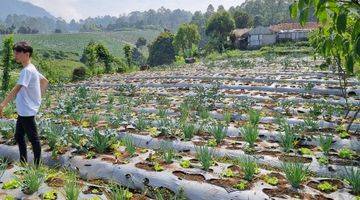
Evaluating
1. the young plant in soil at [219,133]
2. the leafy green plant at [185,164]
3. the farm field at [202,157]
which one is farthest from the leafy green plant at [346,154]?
the leafy green plant at [185,164]

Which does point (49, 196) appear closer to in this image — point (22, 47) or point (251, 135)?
point (22, 47)

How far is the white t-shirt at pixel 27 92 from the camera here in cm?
509

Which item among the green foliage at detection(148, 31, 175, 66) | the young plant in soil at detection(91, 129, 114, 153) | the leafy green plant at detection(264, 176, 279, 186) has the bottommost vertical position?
the green foliage at detection(148, 31, 175, 66)

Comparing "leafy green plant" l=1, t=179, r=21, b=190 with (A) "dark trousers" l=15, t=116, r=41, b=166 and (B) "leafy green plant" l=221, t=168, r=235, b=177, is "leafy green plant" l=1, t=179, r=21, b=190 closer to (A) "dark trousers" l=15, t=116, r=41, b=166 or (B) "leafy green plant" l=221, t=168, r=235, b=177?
(A) "dark trousers" l=15, t=116, r=41, b=166

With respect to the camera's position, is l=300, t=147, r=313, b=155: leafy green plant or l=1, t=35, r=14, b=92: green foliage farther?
l=1, t=35, r=14, b=92: green foliage

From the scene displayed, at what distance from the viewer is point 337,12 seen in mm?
2607

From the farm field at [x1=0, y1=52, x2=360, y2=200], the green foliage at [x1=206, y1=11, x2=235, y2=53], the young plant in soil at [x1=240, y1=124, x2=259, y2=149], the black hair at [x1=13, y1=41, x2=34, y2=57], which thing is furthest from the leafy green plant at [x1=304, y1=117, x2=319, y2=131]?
the green foliage at [x1=206, y1=11, x2=235, y2=53]

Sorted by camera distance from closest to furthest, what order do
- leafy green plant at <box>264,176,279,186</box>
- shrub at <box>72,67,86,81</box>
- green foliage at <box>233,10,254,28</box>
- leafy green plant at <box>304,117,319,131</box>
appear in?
leafy green plant at <box>264,176,279,186</box> → leafy green plant at <box>304,117,319,131</box> → shrub at <box>72,67,86,81</box> → green foliage at <box>233,10,254,28</box>

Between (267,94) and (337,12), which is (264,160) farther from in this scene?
(267,94)

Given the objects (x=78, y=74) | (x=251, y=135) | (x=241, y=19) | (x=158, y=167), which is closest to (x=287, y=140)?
(x=251, y=135)

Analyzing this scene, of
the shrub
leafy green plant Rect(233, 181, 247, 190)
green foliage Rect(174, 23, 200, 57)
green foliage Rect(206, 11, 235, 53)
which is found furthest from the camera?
green foliage Rect(206, 11, 235, 53)

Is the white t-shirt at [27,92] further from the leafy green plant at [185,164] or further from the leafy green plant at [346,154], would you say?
the leafy green plant at [346,154]

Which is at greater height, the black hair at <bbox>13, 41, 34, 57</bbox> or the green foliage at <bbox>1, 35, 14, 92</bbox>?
the black hair at <bbox>13, 41, 34, 57</bbox>

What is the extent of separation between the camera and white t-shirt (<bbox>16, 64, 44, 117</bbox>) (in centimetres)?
509
